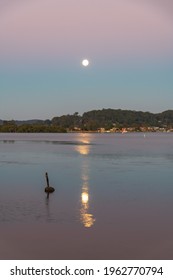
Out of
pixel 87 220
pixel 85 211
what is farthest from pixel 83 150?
pixel 87 220

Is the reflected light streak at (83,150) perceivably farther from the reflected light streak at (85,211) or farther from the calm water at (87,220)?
the reflected light streak at (85,211)

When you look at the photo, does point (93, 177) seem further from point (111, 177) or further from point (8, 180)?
point (8, 180)

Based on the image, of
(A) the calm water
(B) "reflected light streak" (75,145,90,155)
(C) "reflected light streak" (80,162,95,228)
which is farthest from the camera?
(B) "reflected light streak" (75,145,90,155)

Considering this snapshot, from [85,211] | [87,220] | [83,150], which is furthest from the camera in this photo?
[83,150]

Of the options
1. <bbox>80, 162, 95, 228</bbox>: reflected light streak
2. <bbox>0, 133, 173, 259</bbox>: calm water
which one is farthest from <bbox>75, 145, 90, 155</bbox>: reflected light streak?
<bbox>80, 162, 95, 228</bbox>: reflected light streak

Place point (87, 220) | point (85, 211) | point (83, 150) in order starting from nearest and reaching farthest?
1. point (87, 220)
2. point (85, 211)
3. point (83, 150)

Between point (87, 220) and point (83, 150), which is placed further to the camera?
point (83, 150)

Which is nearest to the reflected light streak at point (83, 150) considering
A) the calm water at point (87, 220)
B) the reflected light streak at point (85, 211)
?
the calm water at point (87, 220)

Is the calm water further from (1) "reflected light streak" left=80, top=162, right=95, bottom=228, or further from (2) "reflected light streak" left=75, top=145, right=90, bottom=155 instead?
(2) "reflected light streak" left=75, top=145, right=90, bottom=155

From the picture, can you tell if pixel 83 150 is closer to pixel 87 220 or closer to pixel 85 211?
pixel 85 211

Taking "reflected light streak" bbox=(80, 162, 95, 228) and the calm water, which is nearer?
the calm water

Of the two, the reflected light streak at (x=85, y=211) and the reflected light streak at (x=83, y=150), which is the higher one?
the reflected light streak at (x=85, y=211)
